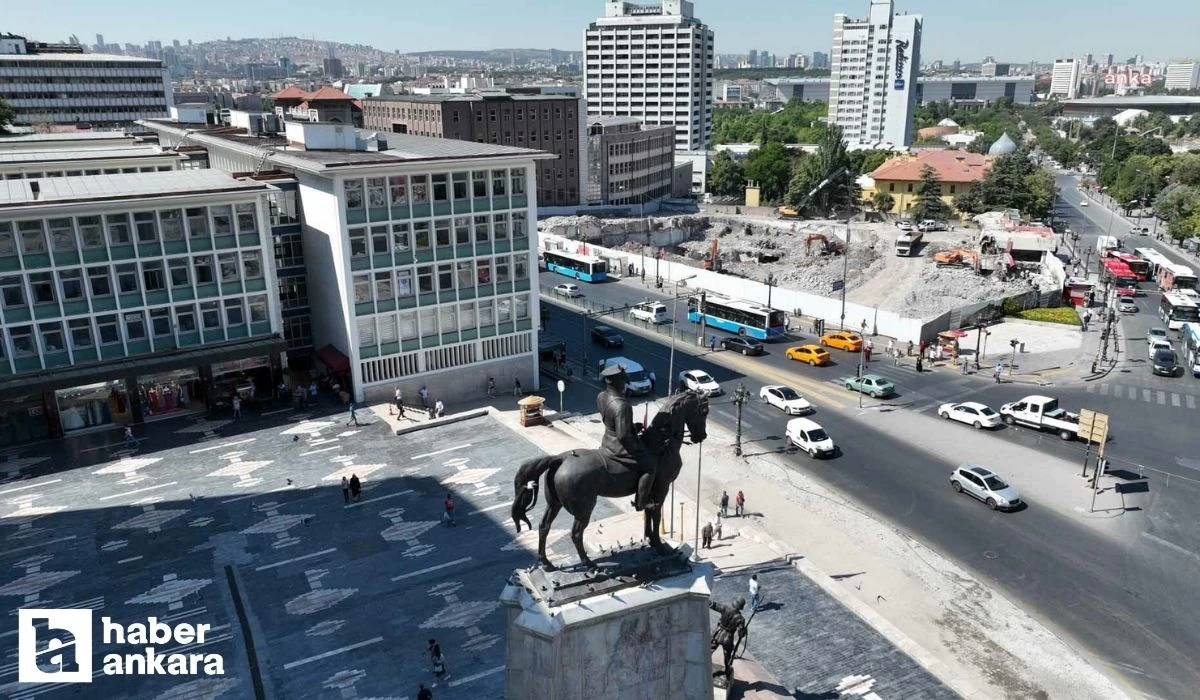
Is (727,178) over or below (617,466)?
below

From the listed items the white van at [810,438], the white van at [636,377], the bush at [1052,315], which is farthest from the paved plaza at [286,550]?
the bush at [1052,315]

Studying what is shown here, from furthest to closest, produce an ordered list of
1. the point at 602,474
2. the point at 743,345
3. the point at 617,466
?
the point at 743,345, the point at 617,466, the point at 602,474

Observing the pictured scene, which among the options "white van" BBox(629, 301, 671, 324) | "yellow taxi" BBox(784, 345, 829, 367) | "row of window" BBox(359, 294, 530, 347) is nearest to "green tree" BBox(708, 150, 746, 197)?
"white van" BBox(629, 301, 671, 324)

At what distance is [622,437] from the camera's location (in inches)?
678

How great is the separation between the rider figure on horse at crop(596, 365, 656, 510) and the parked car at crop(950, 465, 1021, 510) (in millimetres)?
23083

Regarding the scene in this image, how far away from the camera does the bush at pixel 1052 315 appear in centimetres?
6375

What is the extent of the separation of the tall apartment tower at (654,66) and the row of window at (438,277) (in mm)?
141803

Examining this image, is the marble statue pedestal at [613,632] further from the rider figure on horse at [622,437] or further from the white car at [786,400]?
the white car at [786,400]

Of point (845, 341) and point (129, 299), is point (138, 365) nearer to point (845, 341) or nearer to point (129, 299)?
point (129, 299)

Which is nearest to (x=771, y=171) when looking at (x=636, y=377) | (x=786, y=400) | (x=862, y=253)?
(x=862, y=253)

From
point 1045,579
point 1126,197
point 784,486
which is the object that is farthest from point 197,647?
point 1126,197

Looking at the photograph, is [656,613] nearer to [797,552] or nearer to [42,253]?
[797,552]

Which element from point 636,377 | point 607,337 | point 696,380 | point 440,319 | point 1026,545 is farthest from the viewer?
point 607,337

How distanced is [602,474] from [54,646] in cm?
1907
